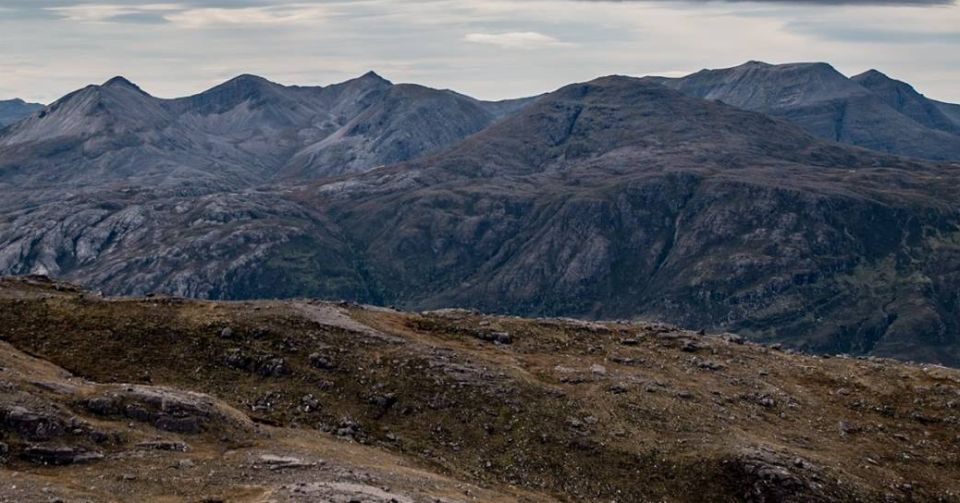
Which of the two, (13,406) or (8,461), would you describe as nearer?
(8,461)

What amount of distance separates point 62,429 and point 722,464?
48723 mm

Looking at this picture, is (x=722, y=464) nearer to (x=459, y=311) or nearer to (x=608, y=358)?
(x=608, y=358)

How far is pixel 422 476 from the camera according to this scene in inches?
2406

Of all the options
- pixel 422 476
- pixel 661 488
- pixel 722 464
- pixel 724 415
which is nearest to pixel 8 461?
pixel 422 476

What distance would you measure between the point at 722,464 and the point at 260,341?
4156cm

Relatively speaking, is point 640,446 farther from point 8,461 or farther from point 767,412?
point 8,461

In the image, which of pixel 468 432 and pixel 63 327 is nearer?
pixel 468 432

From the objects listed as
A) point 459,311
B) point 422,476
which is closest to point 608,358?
point 459,311

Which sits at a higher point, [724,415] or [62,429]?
[62,429]

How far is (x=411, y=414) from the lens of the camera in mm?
73312

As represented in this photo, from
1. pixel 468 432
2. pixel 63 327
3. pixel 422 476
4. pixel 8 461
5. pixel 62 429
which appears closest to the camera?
pixel 8 461

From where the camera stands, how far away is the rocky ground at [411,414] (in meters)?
56.0

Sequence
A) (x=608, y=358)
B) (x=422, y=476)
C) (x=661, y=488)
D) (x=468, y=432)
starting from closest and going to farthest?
(x=422, y=476) → (x=661, y=488) → (x=468, y=432) → (x=608, y=358)

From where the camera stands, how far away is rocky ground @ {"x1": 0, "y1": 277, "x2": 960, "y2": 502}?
56.0 metres
